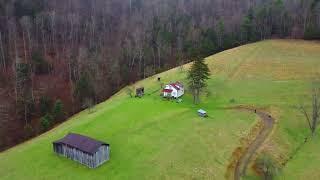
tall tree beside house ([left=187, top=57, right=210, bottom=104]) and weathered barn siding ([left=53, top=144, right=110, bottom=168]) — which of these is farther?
tall tree beside house ([left=187, top=57, right=210, bottom=104])

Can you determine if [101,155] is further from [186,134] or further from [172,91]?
[172,91]

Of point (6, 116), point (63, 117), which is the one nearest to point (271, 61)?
point (63, 117)

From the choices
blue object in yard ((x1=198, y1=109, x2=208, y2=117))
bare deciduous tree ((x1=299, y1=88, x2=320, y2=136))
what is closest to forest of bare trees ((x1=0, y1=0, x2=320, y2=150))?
blue object in yard ((x1=198, y1=109, x2=208, y2=117))

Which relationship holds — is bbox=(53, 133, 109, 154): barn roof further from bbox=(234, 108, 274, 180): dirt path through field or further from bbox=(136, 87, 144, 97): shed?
bbox=(136, 87, 144, 97): shed

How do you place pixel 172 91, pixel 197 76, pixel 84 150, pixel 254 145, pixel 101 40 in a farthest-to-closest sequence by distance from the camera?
1. pixel 101 40
2. pixel 172 91
3. pixel 197 76
4. pixel 254 145
5. pixel 84 150

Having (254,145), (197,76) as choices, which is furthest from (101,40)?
(254,145)

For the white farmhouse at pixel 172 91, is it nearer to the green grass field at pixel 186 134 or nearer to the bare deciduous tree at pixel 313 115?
the green grass field at pixel 186 134
